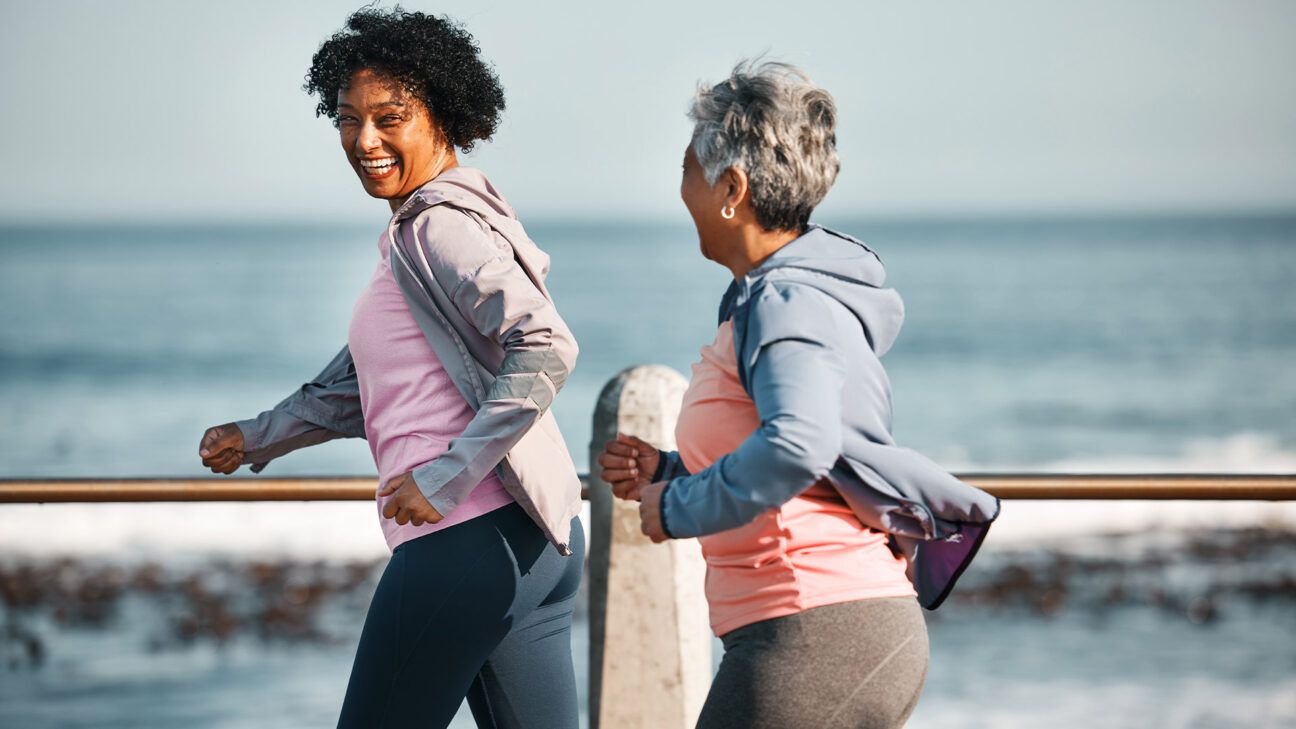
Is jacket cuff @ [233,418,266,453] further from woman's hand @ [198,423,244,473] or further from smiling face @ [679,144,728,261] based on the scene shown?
smiling face @ [679,144,728,261]

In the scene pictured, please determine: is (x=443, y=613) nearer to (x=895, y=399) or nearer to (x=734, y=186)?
(x=734, y=186)

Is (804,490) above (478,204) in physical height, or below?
below

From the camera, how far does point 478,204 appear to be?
7.51 feet

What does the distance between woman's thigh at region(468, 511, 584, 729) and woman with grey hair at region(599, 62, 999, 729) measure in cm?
34

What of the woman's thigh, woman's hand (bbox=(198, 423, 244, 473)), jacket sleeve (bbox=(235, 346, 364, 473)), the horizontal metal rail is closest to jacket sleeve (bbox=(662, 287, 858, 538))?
the woman's thigh

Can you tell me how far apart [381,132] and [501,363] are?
484mm

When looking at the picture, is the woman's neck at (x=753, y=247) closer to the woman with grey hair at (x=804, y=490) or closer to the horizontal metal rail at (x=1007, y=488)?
the woman with grey hair at (x=804, y=490)

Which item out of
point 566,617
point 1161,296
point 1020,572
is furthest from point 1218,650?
point 1161,296

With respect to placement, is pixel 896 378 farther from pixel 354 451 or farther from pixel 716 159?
pixel 716 159

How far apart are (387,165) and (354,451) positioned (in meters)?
20.5

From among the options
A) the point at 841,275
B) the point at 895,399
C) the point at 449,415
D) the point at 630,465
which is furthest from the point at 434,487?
the point at 895,399

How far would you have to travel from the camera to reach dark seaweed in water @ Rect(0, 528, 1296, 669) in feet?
36.2

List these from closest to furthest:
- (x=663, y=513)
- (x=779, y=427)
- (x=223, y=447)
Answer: (x=779, y=427) < (x=663, y=513) < (x=223, y=447)

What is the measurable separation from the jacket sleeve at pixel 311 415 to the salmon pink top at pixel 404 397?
308 millimetres
